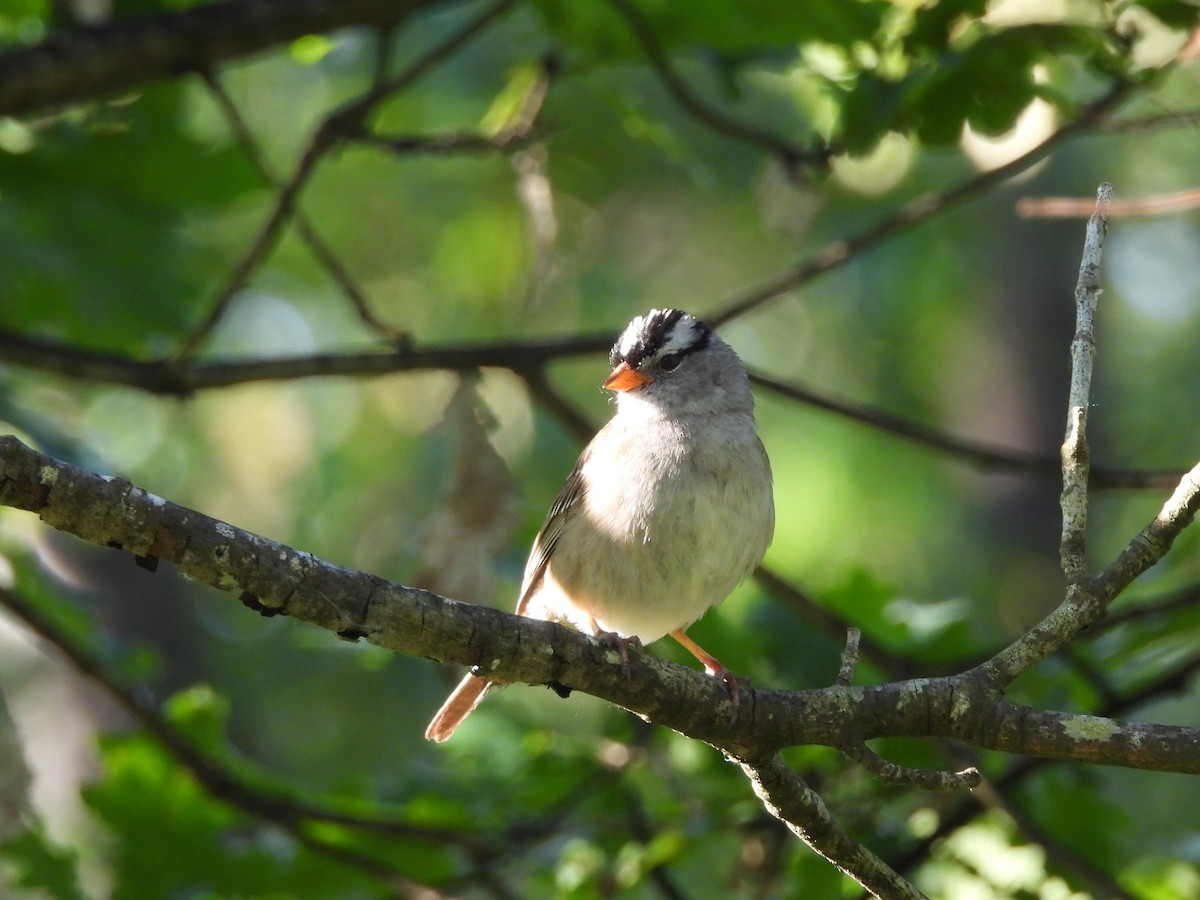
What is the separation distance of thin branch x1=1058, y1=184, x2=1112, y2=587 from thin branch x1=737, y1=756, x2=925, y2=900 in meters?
0.77

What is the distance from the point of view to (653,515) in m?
4.71

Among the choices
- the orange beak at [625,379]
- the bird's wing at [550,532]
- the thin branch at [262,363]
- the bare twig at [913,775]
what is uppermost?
the orange beak at [625,379]

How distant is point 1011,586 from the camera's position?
32.1 feet

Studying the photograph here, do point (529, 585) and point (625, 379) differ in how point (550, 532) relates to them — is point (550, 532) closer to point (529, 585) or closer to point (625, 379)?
point (529, 585)

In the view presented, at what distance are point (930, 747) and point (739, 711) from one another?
1994mm

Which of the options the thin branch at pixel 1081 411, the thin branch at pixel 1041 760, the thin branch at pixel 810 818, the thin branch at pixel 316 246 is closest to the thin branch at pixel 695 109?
the thin branch at pixel 316 246

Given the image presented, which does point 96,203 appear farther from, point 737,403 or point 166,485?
point 166,485

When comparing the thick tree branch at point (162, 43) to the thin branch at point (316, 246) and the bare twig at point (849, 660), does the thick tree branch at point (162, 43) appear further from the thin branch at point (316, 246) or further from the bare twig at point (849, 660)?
the bare twig at point (849, 660)

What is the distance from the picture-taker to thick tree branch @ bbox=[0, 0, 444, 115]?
4.85m

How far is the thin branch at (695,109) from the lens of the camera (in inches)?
182

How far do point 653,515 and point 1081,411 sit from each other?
71.3 inches

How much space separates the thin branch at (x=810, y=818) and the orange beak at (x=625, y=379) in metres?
2.44

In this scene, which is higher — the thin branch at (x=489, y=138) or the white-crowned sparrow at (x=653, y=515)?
the thin branch at (x=489, y=138)

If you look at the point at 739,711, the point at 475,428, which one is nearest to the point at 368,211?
the point at 475,428
